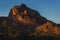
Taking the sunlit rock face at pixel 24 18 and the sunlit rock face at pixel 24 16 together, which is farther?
the sunlit rock face at pixel 24 16

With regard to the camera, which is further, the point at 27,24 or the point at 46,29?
the point at 27,24

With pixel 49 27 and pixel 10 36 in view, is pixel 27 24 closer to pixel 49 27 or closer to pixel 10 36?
pixel 49 27

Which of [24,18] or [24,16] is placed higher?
[24,16]

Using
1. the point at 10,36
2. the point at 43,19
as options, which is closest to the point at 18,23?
the point at 43,19

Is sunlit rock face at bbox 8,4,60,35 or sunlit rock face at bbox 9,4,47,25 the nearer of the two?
sunlit rock face at bbox 8,4,60,35

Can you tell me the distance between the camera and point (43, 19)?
15950 cm

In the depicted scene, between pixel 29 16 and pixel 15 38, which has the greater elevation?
pixel 29 16

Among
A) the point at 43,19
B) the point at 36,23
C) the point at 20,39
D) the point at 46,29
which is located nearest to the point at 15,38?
the point at 20,39

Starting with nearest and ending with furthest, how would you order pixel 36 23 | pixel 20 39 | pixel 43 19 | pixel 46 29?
pixel 20 39 → pixel 46 29 → pixel 36 23 → pixel 43 19

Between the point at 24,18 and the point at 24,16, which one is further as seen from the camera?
the point at 24,16

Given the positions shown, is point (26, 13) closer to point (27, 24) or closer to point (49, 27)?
point (27, 24)

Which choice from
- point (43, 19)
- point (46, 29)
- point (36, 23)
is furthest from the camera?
point (43, 19)

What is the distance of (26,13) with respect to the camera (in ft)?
496

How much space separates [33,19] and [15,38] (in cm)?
7575
